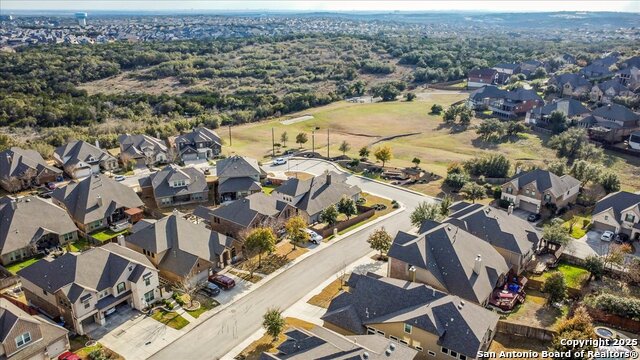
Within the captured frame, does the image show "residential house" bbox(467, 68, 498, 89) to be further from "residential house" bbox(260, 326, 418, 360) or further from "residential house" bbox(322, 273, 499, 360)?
"residential house" bbox(260, 326, 418, 360)

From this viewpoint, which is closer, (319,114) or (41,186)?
(41,186)

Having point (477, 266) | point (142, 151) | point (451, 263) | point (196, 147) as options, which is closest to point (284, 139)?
point (196, 147)

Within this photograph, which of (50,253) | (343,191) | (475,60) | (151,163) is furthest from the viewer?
(475,60)

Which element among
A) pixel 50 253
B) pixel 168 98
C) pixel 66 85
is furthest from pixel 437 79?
pixel 50 253

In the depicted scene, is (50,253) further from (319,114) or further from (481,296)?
(319,114)

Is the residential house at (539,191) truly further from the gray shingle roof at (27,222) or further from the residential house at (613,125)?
the gray shingle roof at (27,222)

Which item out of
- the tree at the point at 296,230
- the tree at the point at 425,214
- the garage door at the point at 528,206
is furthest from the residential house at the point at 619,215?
the tree at the point at 296,230

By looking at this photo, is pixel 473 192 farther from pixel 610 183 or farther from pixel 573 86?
pixel 573 86
